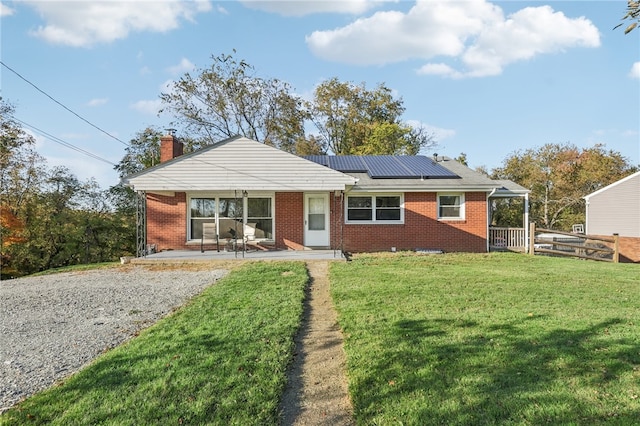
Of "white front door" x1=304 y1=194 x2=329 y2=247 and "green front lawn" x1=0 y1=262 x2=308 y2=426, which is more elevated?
"white front door" x1=304 y1=194 x2=329 y2=247

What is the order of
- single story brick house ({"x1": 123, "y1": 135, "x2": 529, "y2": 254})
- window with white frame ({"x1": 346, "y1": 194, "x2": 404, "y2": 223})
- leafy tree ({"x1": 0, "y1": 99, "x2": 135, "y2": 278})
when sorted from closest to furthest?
single story brick house ({"x1": 123, "y1": 135, "x2": 529, "y2": 254}), window with white frame ({"x1": 346, "y1": 194, "x2": 404, "y2": 223}), leafy tree ({"x1": 0, "y1": 99, "x2": 135, "y2": 278})

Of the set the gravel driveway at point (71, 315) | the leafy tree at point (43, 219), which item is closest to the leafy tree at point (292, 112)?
the leafy tree at point (43, 219)

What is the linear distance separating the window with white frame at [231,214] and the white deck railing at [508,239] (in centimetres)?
950

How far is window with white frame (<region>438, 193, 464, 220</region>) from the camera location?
50.9 feet

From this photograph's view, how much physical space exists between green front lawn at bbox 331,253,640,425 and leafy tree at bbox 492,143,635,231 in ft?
93.3

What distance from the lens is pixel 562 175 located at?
33.0 m

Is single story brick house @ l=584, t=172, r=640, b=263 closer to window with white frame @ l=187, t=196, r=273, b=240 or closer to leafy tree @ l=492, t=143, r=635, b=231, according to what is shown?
leafy tree @ l=492, t=143, r=635, b=231

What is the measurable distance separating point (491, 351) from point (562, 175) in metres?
34.8

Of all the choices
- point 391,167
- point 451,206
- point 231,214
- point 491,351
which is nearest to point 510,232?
point 451,206

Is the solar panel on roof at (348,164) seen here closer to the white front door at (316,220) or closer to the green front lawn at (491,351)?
the white front door at (316,220)

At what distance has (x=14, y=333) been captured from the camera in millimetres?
5395

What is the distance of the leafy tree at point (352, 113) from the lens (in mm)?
33031

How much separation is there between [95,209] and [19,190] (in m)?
4.31

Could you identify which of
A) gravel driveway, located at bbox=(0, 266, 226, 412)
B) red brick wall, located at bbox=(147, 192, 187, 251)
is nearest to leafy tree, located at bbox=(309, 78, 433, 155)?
red brick wall, located at bbox=(147, 192, 187, 251)
